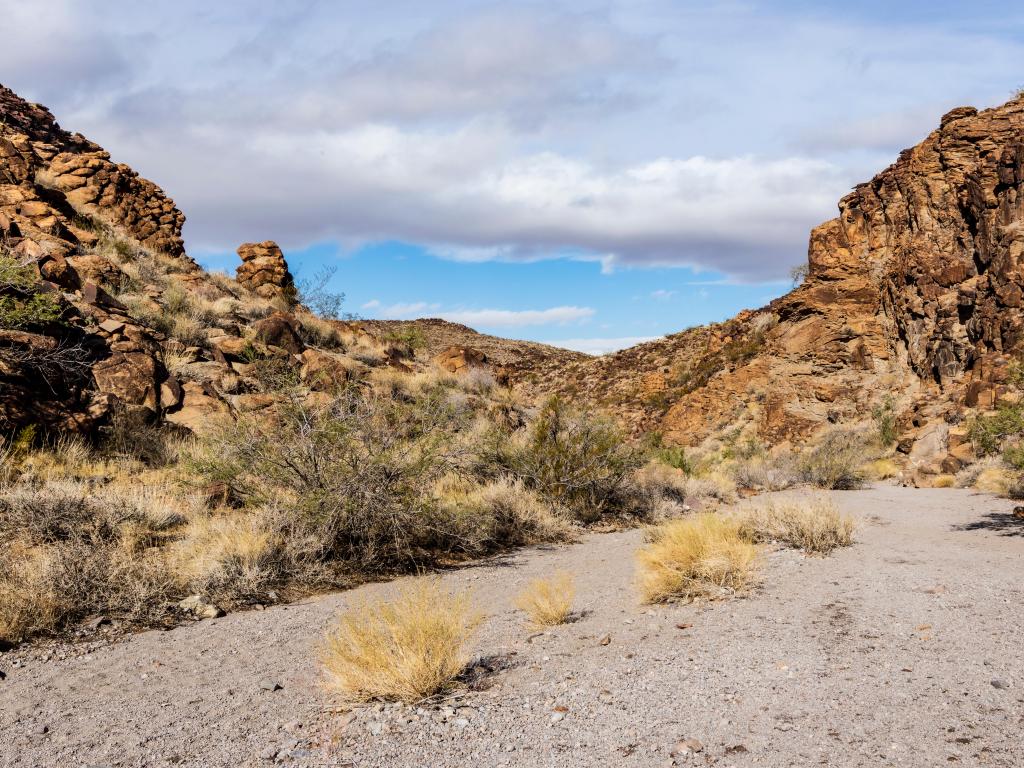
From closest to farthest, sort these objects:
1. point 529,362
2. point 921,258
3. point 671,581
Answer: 1. point 671,581
2. point 921,258
3. point 529,362

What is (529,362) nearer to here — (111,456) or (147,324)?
(147,324)

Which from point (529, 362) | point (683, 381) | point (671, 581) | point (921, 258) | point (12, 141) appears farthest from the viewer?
point (529, 362)

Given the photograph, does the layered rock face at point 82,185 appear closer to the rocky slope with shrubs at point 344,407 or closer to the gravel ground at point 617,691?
the rocky slope with shrubs at point 344,407

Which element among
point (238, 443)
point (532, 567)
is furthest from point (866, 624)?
point (238, 443)

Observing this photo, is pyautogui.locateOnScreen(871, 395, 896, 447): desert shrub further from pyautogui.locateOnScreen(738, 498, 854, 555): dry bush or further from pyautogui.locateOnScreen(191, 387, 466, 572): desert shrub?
pyautogui.locateOnScreen(191, 387, 466, 572): desert shrub

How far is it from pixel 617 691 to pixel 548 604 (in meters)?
1.72

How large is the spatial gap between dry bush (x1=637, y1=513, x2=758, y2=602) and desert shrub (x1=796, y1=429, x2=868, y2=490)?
10.9m

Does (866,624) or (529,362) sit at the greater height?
(529,362)

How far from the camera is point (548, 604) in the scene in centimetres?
560

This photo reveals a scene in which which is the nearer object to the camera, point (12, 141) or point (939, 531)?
point (939, 531)

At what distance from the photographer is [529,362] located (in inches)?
1949

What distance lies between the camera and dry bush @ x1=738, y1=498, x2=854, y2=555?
7820 millimetres

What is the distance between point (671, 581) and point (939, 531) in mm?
5637

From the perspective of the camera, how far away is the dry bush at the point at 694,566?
6102 millimetres
